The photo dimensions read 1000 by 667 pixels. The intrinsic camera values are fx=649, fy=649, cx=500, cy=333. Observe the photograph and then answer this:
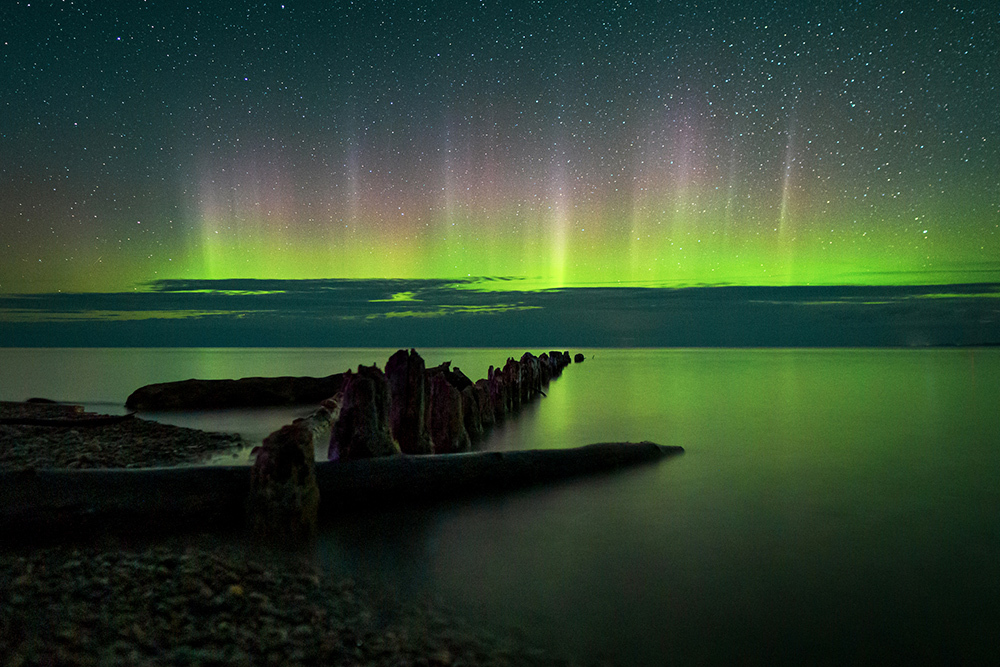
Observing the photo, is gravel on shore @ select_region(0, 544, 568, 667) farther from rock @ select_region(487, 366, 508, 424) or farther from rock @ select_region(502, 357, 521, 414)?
rock @ select_region(502, 357, 521, 414)

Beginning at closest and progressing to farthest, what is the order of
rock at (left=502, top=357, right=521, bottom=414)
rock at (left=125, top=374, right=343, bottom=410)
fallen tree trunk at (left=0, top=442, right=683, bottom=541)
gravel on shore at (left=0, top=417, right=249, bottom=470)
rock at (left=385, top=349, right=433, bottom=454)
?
fallen tree trunk at (left=0, top=442, right=683, bottom=541)
rock at (left=385, top=349, right=433, bottom=454)
gravel on shore at (left=0, top=417, right=249, bottom=470)
rock at (left=125, top=374, right=343, bottom=410)
rock at (left=502, top=357, right=521, bottom=414)

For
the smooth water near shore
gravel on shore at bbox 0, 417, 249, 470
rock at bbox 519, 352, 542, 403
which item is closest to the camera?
the smooth water near shore

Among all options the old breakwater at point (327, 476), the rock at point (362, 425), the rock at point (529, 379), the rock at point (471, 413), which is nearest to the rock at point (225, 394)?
the rock at point (471, 413)

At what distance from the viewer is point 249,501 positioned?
4.91 meters

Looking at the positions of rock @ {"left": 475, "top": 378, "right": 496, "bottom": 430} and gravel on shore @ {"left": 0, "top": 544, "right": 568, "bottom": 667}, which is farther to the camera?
rock @ {"left": 475, "top": 378, "right": 496, "bottom": 430}

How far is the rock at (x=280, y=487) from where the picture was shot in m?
4.86

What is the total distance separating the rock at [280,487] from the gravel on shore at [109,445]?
3804mm

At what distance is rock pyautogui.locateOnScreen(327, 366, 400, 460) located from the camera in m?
5.88

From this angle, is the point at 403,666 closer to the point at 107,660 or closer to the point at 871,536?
the point at 107,660

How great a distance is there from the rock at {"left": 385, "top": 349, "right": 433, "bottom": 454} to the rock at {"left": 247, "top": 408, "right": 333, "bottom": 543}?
2281mm

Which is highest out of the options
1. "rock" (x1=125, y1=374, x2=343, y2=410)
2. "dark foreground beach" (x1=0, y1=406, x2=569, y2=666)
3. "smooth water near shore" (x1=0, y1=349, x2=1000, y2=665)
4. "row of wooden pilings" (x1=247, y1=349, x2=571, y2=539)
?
"row of wooden pilings" (x1=247, y1=349, x2=571, y2=539)

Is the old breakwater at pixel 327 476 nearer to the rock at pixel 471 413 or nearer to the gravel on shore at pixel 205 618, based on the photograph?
the gravel on shore at pixel 205 618

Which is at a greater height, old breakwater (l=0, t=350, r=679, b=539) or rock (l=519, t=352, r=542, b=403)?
old breakwater (l=0, t=350, r=679, b=539)

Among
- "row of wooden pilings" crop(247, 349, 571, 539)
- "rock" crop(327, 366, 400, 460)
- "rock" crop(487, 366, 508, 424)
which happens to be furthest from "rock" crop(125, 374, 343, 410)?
"rock" crop(327, 366, 400, 460)
